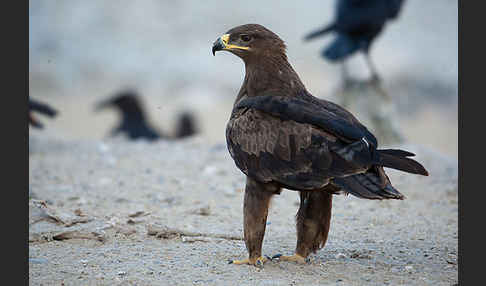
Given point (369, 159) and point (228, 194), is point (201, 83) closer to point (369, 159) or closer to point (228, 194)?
point (228, 194)

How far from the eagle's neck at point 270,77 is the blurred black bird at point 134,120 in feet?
29.2

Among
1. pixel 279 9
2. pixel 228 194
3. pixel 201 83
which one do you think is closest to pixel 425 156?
pixel 228 194

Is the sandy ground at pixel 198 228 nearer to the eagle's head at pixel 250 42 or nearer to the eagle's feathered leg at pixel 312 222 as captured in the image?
the eagle's feathered leg at pixel 312 222

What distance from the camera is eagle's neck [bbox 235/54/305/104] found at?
5.39 metres

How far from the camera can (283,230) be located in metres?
6.56

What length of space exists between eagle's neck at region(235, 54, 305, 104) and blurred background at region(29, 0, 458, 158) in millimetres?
10689

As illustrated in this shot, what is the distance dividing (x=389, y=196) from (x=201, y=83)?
1560 centimetres

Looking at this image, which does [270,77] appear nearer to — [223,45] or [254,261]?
[223,45]

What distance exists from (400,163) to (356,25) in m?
6.34

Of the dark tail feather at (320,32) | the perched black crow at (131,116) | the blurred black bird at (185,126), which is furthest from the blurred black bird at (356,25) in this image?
the blurred black bird at (185,126)

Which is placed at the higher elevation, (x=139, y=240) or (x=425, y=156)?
(x=425, y=156)

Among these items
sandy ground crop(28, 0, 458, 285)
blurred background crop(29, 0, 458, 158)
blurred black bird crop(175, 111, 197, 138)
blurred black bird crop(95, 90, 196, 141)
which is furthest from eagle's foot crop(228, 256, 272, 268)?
blurred background crop(29, 0, 458, 158)

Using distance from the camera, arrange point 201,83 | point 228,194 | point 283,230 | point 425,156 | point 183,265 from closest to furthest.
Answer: point 183,265 → point 283,230 → point 228,194 → point 425,156 → point 201,83

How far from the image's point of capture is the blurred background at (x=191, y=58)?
17.9 m
